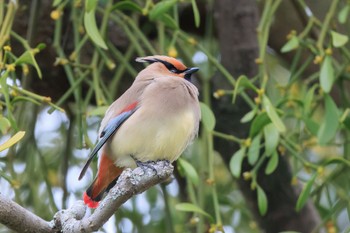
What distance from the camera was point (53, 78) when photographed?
9.54ft

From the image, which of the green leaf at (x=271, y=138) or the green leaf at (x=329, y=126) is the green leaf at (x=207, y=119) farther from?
the green leaf at (x=329, y=126)

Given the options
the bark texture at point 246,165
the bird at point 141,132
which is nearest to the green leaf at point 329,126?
the bird at point 141,132

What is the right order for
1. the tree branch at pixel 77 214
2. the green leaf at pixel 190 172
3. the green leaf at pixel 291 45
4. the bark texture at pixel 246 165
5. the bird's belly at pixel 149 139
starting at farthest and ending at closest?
the bark texture at pixel 246 165, the green leaf at pixel 291 45, the green leaf at pixel 190 172, the bird's belly at pixel 149 139, the tree branch at pixel 77 214

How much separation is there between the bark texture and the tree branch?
1128 mm

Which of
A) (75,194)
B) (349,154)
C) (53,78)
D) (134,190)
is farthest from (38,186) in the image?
(134,190)

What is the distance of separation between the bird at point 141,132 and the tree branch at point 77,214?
1.01 feet

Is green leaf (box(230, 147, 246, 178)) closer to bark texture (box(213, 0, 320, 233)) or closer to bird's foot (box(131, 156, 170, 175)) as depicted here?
bird's foot (box(131, 156, 170, 175))

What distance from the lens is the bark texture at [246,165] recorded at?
292cm

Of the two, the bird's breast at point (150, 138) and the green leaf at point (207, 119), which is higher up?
the bird's breast at point (150, 138)

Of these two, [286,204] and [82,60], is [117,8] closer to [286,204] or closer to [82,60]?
[82,60]

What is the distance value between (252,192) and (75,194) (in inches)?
23.0

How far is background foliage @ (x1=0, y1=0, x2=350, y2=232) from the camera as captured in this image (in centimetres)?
228

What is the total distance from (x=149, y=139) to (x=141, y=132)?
3cm

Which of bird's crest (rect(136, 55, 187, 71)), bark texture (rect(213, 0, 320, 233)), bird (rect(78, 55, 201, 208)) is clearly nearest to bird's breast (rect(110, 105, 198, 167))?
bird (rect(78, 55, 201, 208))
